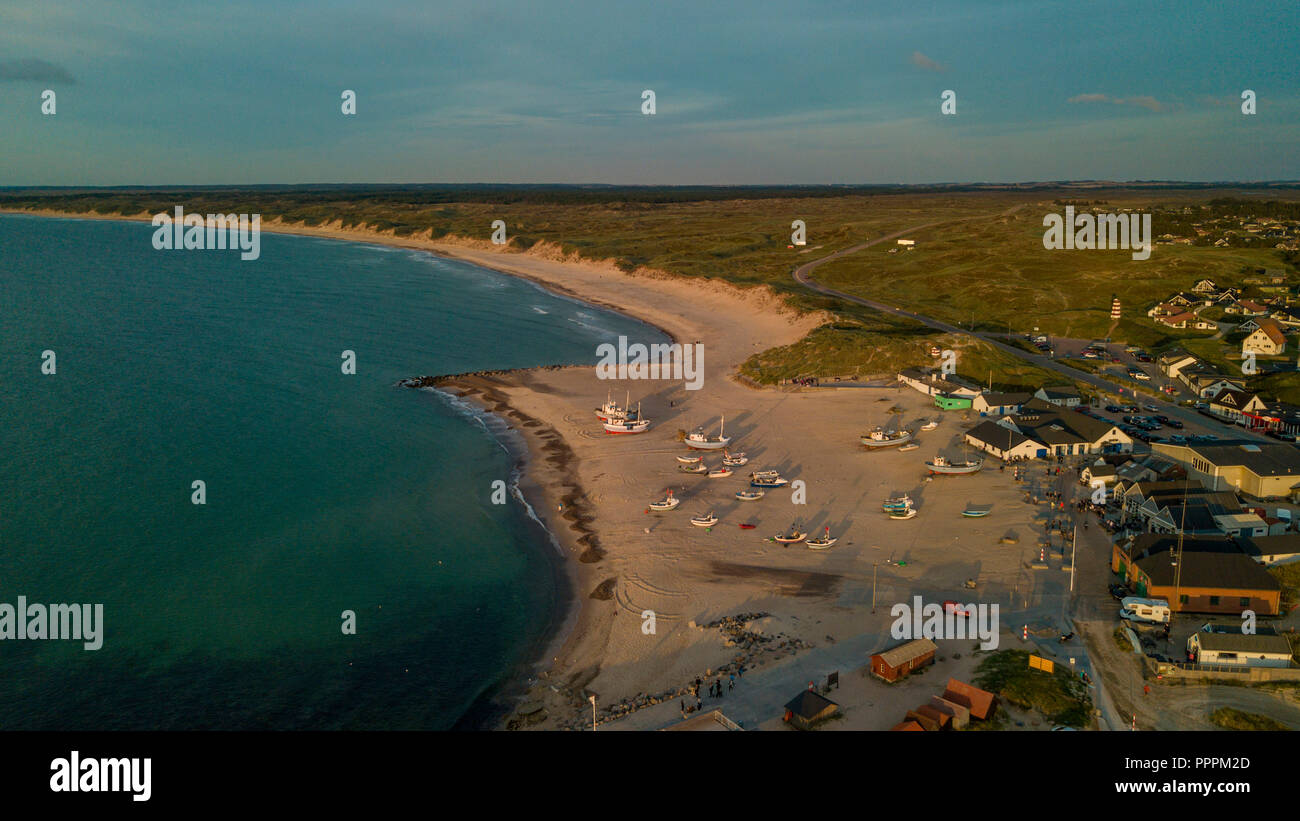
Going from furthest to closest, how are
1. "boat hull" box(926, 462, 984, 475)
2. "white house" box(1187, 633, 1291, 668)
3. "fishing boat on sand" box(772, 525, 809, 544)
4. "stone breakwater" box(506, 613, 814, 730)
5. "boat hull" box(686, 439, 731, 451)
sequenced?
"boat hull" box(686, 439, 731, 451)
"boat hull" box(926, 462, 984, 475)
"fishing boat on sand" box(772, 525, 809, 544)
"stone breakwater" box(506, 613, 814, 730)
"white house" box(1187, 633, 1291, 668)

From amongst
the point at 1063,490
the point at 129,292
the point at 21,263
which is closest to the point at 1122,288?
the point at 1063,490

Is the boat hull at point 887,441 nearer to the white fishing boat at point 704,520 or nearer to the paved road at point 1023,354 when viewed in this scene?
the white fishing boat at point 704,520

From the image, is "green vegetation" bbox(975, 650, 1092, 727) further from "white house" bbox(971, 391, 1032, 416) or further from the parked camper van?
"white house" bbox(971, 391, 1032, 416)

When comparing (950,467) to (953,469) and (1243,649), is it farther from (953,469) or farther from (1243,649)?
(1243,649)

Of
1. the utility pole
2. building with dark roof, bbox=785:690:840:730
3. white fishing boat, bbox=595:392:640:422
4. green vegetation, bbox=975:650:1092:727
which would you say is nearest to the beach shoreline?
white fishing boat, bbox=595:392:640:422
